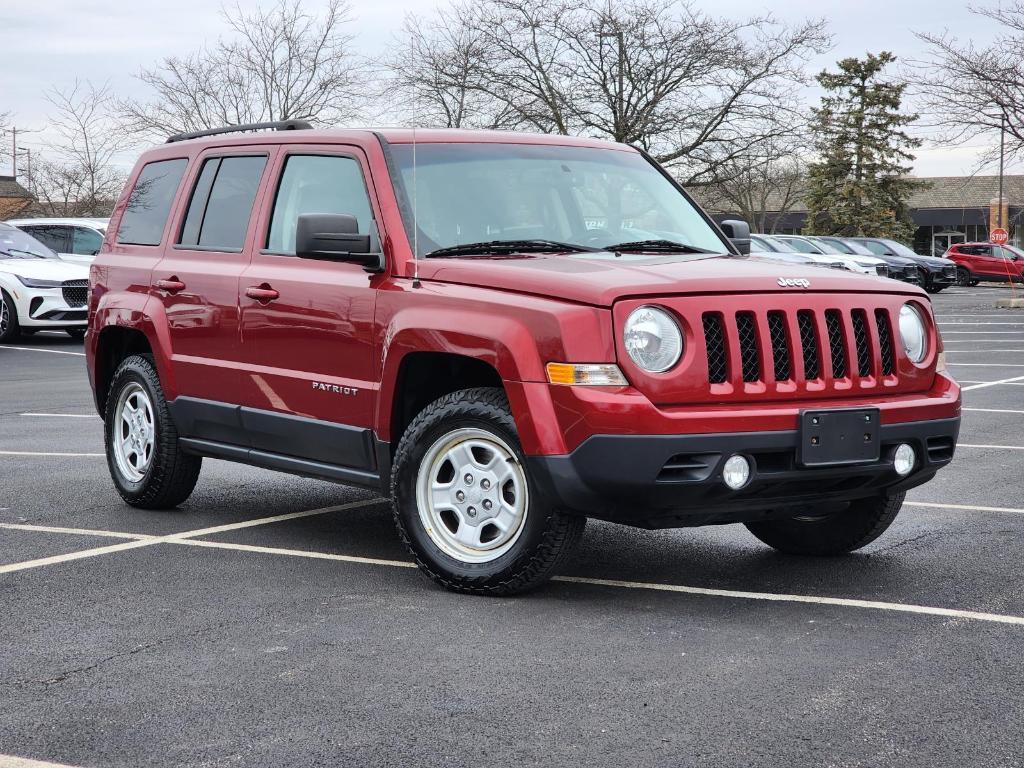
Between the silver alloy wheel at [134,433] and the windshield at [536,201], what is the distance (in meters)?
2.20

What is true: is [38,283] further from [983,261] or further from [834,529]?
[983,261]

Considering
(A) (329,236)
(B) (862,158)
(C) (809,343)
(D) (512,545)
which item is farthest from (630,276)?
(B) (862,158)

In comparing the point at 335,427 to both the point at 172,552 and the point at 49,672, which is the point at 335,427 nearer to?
the point at 172,552

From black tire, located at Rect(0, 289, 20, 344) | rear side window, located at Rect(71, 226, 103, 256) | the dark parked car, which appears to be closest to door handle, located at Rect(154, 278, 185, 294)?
black tire, located at Rect(0, 289, 20, 344)

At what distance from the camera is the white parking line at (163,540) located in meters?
6.15

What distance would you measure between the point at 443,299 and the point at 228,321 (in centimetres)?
157

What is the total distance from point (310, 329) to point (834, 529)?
8.12 feet

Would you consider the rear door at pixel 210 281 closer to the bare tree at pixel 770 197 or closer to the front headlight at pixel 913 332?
the front headlight at pixel 913 332

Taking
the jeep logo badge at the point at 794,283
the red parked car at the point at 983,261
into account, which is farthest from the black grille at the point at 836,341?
the red parked car at the point at 983,261

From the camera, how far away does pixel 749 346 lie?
521 cm

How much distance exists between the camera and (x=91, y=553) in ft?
21.0

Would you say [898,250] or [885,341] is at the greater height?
[885,341]

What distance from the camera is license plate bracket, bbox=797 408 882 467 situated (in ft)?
16.9

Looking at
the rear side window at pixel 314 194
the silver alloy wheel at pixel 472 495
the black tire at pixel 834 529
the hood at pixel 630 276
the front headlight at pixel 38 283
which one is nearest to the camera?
the hood at pixel 630 276
